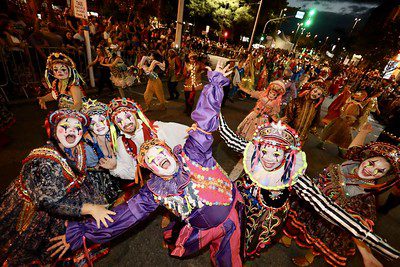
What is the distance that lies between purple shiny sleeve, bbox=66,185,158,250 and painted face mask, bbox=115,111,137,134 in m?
0.98

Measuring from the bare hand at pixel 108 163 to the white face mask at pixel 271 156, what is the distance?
72.8 inches

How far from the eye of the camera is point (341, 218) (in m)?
1.72

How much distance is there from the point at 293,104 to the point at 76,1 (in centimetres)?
749

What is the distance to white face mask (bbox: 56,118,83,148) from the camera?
1.89 metres

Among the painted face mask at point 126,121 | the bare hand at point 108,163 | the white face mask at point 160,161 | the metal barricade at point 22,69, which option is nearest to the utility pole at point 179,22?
the metal barricade at point 22,69

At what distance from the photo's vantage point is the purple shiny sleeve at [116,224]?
159 cm

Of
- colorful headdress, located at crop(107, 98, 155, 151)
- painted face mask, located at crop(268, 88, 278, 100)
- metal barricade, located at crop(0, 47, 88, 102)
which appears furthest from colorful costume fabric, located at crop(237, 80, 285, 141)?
metal barricade, located at crop(0, 47, 88, 102)

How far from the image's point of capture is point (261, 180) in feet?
6.51

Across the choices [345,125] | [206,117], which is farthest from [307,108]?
[206,117]

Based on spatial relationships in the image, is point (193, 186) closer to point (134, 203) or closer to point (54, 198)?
point (134, 203)

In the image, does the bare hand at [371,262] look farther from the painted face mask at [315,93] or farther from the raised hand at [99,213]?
the painted face mask at [315,93]

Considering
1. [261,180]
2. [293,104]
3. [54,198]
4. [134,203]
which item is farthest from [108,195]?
[293,104]

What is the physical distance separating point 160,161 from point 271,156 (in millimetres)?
1024

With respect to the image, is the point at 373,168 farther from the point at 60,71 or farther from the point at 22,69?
the point at 22,69
